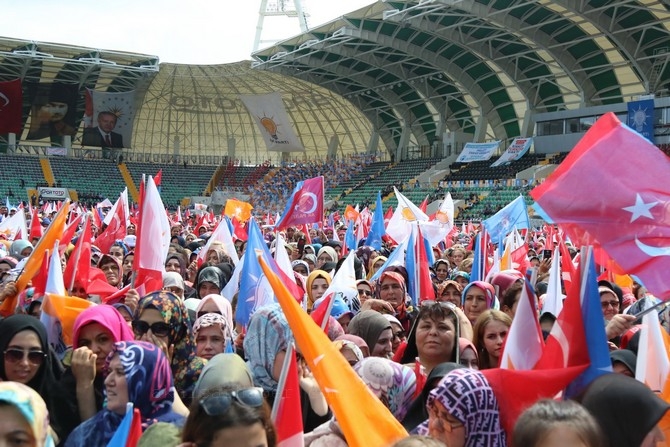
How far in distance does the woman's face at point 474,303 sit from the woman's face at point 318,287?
184cm

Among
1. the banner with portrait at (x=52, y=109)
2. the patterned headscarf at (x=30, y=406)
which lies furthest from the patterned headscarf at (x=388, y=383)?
the banner with portrait at (x=52, y=109)

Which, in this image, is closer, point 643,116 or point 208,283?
point 208,283

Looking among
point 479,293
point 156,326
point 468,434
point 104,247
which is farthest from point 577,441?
point 104,247

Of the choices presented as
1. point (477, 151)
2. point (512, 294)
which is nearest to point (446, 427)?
point (512, 294)

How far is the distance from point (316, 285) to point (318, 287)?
0.04 meters

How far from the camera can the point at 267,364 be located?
360 cm

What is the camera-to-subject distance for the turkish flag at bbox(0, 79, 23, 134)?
147 feet

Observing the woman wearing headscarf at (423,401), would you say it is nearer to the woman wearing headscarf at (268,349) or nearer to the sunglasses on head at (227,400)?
the woman wearing headscarf at (268,349)

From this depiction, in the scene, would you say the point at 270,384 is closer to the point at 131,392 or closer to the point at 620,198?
the point at 131,392

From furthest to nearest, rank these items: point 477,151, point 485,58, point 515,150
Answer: point 477,151 → point 515,150 → point 485,58

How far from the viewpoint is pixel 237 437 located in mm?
2430

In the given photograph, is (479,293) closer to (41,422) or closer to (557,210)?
(557,210)

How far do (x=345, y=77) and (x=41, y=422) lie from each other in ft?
138

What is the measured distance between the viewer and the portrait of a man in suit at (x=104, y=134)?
153 ft
